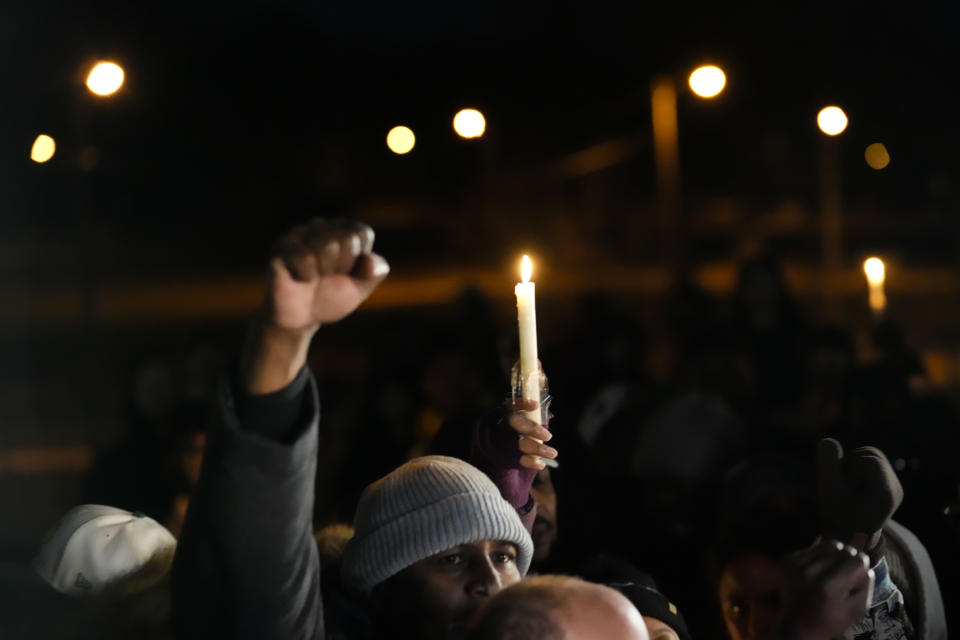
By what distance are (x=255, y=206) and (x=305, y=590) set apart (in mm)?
25853

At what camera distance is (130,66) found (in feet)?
75.5

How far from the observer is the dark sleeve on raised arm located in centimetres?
201

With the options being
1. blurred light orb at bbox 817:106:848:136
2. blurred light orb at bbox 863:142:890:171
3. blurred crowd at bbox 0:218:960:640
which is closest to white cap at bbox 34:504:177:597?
blurred crowd at bbox 0:218:960:640

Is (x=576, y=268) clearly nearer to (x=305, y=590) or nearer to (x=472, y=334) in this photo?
(x=472, y=334)

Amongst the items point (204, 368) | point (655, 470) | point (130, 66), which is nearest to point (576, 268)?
point (130, 66)

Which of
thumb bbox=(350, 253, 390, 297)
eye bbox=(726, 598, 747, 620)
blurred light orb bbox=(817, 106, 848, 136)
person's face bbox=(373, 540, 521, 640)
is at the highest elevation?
blurred light orb bbox=(817, 106, 848, 136)

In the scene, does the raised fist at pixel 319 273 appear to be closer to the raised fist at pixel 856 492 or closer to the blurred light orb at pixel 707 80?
the raised fist at pixel 856 492

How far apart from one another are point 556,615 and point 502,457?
3.17ft

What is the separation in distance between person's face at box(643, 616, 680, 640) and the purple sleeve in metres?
0.35

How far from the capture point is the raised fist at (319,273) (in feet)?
6.51

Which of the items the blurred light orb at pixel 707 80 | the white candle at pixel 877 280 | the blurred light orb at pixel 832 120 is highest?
the blurred light orb at pixel 707 80

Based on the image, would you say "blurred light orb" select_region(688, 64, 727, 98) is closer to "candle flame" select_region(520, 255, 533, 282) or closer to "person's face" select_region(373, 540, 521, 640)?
"candle flame" select_region(520, 255, 533, 282)

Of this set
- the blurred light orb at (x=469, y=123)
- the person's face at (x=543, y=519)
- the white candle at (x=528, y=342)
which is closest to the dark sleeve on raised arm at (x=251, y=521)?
the white candle at (x=528, y=342)

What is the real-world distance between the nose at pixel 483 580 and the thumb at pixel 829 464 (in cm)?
67
